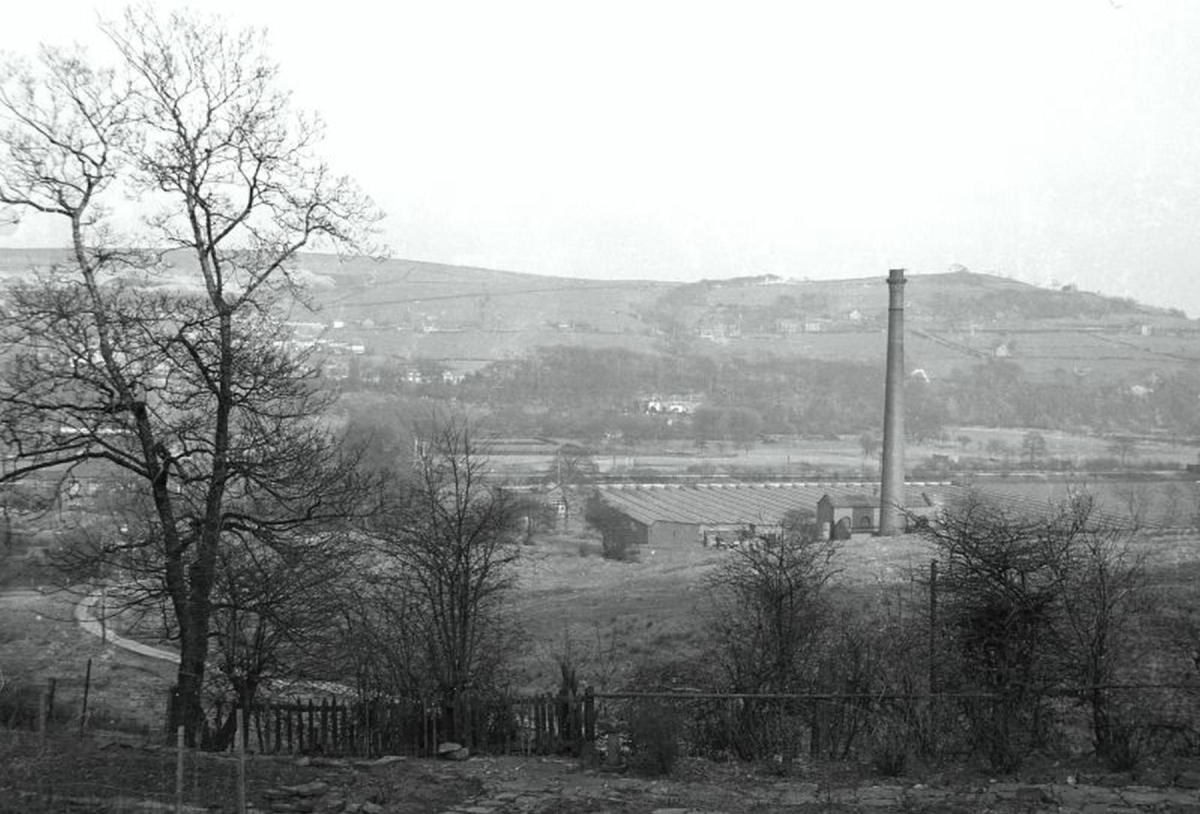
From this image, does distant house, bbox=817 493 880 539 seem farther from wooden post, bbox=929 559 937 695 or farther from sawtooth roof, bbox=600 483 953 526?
wooden post, bbox=929 559 937 695

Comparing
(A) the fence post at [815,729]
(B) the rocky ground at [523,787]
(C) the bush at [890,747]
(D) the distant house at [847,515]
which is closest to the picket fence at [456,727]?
(B) the rocky ground at [523,787]

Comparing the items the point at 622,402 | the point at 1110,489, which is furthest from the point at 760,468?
the point at 622,402

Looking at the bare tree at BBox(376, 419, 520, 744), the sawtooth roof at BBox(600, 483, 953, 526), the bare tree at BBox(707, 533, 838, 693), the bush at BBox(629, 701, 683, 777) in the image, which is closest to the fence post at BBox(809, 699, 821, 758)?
the bare tree at BBox(707, 533, 838, 693)

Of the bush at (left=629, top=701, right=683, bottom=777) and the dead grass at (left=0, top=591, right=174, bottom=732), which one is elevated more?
the bush at (left=629, top=701, right=683, bottom=777)

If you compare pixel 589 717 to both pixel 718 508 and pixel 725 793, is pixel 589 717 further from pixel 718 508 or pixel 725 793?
pixel 718 508

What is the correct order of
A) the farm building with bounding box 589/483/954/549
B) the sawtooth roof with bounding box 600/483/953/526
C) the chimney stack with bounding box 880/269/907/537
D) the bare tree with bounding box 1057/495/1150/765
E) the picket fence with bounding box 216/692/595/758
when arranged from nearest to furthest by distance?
1. the bare tree with bounding box 1057/495/1150/765
2. the picket fence with bounding box 216/692/595/758
3. the chimney stack with bounding box 880/269/907/537
4. the farm building with bounding box 589/483/954/549
5. the sawtooth roof with bounding box 600/483/953/526

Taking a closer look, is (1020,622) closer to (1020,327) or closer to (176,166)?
(176,166)

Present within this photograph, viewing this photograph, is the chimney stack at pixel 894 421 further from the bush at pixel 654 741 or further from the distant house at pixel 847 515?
the bush at pixel 654 741
